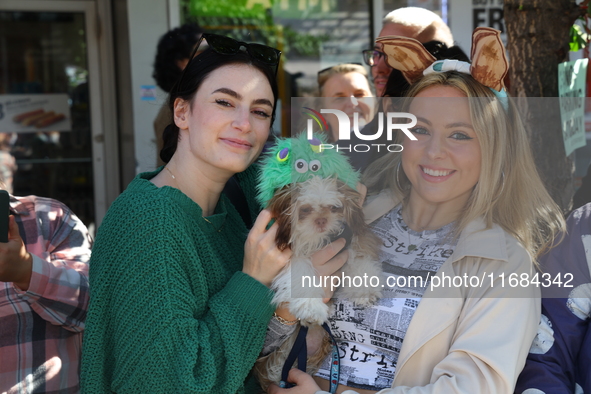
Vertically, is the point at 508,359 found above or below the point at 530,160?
below

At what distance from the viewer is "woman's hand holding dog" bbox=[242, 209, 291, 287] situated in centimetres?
196

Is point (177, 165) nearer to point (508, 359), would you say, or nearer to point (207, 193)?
point (207, 193)

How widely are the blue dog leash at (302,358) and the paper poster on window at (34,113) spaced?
5.04 m

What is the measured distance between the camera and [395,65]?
86.9 inches

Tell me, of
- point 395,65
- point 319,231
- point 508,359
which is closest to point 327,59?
point 395,65

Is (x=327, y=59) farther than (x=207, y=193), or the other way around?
(x=327, y=59)

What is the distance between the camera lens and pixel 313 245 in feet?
6.72

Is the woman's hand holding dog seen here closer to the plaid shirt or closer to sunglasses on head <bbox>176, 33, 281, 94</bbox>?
sunglasses on head <bbox>176, 33, 281, 94</bbox>

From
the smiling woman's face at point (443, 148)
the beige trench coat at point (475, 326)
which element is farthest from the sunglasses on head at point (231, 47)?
the beige trench coat at point (475, 326)

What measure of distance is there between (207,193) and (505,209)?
1.15m

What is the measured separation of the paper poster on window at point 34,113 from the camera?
606 centimetres

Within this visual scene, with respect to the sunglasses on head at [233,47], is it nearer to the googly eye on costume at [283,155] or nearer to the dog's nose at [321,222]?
the googly eye on costume at [283,155]

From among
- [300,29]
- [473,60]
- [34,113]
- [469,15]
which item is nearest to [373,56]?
[473,60]

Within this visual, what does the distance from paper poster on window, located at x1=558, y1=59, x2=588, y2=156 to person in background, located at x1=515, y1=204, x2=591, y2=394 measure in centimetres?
60
